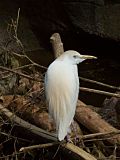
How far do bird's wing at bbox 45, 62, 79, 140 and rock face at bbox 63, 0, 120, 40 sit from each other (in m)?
4.92

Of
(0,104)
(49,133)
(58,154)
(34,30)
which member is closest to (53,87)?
(49,133)

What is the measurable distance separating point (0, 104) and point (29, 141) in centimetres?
44

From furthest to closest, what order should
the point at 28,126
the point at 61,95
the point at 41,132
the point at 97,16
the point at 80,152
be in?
the point at 97,16
the point at 28,126
the point at 41,132
the point at 80,152
the point at 61,95

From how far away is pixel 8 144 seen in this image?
356cm

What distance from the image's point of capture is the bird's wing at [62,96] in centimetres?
262

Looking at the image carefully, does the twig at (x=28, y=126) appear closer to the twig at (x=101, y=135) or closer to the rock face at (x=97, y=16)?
the twig at (x=101, y=135)

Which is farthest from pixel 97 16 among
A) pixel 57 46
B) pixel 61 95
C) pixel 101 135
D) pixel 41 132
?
pixel 61 95

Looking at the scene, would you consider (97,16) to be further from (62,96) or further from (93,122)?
(62,96)

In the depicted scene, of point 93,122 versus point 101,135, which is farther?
point 93,122

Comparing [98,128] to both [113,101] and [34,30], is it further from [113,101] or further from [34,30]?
[34,30]

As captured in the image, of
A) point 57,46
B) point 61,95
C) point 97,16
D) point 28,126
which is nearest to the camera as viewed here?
point 61,95

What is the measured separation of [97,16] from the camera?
24.6 ft

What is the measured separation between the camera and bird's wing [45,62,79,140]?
2625mm

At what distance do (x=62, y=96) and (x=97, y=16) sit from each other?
5029 mm
